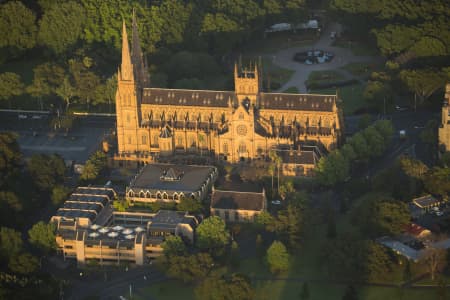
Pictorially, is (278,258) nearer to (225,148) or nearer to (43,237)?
(43,237)

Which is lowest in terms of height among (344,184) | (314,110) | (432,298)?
(432,298)

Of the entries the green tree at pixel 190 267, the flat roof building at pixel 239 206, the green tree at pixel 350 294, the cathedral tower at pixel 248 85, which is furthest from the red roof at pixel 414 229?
the cathedral tower at pixel 248 85

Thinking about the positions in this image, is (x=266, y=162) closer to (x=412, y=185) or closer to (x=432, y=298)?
(x=412, y=185)

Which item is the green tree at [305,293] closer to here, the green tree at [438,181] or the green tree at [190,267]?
the green tree at [190,267]

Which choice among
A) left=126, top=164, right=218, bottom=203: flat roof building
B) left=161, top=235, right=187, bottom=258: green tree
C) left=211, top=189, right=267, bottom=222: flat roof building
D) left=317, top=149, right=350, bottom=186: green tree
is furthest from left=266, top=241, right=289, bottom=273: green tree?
left=317, top=149, right=350, bottom=186: green tree

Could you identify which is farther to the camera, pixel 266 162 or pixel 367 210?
pixel 266 162

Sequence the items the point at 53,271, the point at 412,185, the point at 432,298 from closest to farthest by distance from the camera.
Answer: the point at 432,298 → the point at 53,271 → the point at 412,185

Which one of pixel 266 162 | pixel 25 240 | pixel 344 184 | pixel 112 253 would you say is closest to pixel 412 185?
pixel 344 184
